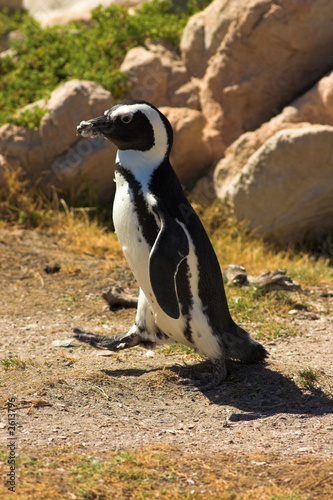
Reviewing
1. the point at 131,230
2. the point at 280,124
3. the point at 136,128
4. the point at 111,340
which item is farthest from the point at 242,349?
the point at 280,124

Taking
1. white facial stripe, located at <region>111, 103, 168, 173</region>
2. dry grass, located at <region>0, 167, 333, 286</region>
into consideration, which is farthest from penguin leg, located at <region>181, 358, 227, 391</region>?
dry grass, located at <region>0, 167, 333, 286</region>

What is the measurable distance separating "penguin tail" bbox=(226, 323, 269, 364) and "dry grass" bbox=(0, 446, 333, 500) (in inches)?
34.3

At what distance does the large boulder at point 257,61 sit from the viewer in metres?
Result: 6.95

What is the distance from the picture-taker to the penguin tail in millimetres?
3543

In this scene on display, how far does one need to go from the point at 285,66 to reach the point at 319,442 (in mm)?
5260

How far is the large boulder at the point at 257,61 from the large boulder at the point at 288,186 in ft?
2.44

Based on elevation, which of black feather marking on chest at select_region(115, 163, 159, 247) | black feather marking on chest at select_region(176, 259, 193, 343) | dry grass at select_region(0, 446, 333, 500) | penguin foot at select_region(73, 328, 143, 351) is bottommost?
penguin foot at select_region(73, 328, 143, 351)

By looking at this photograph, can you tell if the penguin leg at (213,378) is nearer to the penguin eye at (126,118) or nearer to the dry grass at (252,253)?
the penguin eye at (126,118)

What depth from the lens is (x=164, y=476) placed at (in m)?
2.51

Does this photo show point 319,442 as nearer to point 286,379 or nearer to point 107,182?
point 286,379

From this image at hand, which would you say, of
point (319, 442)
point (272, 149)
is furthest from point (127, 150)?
point (272, 149)

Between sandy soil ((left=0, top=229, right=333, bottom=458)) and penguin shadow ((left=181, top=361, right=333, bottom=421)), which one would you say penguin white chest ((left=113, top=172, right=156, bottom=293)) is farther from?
penguin shadow ((left=181, top=361, right=333, bottom=421))

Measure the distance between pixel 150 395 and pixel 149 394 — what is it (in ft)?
0.03

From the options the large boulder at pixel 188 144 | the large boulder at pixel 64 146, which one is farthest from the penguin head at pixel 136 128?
the large boulder at pixel 188 144
